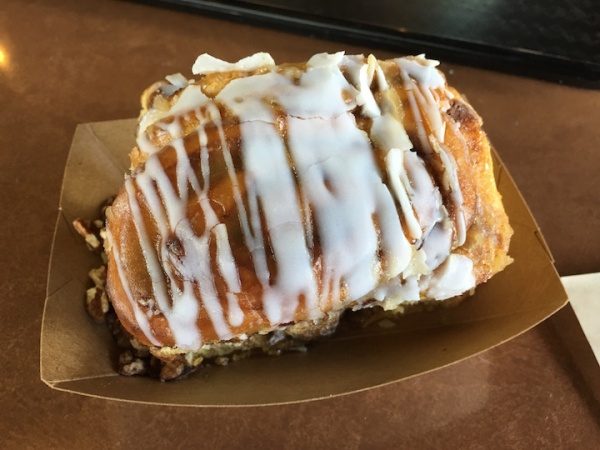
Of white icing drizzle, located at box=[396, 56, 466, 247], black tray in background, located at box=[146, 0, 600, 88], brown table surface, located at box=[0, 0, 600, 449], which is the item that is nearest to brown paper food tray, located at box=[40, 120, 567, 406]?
brown table surface, located at box=[0, 0, 600, 449]

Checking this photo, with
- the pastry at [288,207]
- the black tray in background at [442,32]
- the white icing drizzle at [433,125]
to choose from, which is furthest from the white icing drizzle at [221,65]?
the black tray in background at [442,32]

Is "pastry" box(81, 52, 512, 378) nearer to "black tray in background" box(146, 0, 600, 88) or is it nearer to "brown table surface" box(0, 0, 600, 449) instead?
"brown table surface" box(0, 0, 600, 449)

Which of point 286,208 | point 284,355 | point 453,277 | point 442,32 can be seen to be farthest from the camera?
point 442,32

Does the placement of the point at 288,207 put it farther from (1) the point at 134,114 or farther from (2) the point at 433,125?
(1) the point at 134,114

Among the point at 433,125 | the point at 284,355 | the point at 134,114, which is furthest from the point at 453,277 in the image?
the point at 134,114

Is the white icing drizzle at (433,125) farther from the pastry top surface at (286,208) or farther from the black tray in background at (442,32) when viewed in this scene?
the black tray in background at (442,32)

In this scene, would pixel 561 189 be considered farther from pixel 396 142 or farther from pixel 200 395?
pixel 200 395

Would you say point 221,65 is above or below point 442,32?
above
